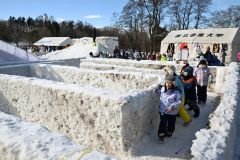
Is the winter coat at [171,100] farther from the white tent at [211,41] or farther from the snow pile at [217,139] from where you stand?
the white tent at [211,41]

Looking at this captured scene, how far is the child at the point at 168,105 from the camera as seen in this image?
6734 millimetres

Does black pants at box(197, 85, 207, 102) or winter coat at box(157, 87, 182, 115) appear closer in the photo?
winter coat at box(157, 87, 182, 115)

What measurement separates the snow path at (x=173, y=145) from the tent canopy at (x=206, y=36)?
1826 cm

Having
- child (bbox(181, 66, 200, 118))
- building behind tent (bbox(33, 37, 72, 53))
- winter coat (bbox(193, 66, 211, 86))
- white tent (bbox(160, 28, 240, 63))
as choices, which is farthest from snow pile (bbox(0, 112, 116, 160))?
building behind tent (bbox(33, 37, 72, 53))

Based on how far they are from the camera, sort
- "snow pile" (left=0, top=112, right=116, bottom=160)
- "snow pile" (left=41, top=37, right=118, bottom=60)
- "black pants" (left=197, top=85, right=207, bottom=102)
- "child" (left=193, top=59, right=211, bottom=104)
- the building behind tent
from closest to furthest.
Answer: "snow pile" (left=0, top=112, right=116, bottom=160) < "child" (left=193, top=59, right=211, bottom=104) < "black pants" (left=197, top=85, right=207, bottom=102) < "snow pile" (left=41, top=37, right=118, bottom=60) < the building behind tent

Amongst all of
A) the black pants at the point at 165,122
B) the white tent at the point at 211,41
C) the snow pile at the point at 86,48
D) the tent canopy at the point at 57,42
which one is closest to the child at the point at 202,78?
the black pants at the point at 165,122

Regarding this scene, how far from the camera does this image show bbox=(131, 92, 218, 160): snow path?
6.24 meters

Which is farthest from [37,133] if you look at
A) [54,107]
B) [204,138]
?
[54,107]

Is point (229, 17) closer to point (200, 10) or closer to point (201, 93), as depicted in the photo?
point (200, 10)

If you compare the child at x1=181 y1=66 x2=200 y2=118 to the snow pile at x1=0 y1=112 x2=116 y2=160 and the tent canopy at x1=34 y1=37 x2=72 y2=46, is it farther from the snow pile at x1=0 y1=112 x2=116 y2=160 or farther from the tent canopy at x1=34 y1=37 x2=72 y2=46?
the tent canopy at x1=34 y1=37 x2=72 y2=46

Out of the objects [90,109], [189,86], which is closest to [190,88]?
[189,86]

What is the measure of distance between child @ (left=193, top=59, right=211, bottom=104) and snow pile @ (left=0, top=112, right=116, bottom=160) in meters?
6.99

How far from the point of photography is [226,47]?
2420cm

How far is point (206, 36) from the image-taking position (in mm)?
25703
